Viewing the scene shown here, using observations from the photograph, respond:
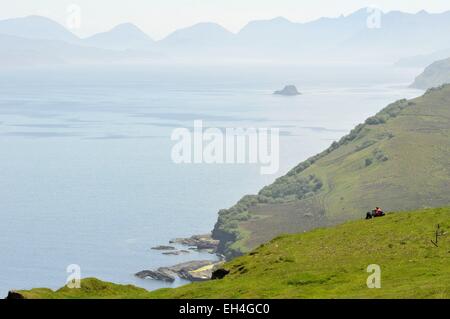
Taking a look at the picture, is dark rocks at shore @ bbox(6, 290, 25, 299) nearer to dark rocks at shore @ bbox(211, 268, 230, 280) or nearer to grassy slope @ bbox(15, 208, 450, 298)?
grassy slope @ bbox(15, 208, 450, 298)

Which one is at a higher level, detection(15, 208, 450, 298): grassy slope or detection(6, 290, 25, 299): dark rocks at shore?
detection(15, 208, 450, 298): grassy slope

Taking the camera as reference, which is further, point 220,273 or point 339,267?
point 220,273

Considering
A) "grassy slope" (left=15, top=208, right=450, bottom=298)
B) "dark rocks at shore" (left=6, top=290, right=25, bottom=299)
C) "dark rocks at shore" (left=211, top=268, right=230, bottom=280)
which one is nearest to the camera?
"dark rocks at shore" (left=6, top=290, right=25, bottom=299)

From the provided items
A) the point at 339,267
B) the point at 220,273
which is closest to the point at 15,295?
the point at 220,273

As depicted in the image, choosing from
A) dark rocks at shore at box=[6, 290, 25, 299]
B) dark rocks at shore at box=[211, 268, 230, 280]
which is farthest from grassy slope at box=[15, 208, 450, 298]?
dark rocks at shore at box=[6, 290, 25, 299]

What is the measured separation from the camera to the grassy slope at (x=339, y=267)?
4588 cm

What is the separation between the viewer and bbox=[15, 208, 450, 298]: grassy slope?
45.9 meters

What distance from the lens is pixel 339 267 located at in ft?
172

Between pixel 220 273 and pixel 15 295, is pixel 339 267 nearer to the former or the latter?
pixel 220 273

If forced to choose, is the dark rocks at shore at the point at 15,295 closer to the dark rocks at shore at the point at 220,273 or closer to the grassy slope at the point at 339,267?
the grassy slope at the point at 339,267

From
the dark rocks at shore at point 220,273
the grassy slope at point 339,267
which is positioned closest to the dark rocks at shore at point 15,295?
the grassy slope at point 339,267
